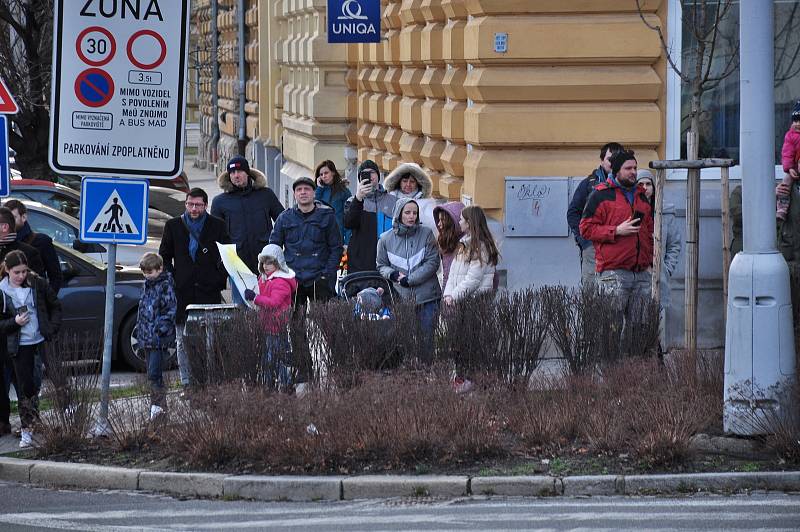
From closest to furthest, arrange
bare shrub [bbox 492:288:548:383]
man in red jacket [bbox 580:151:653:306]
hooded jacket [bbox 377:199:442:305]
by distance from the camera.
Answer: bare shrub [bbox 492:288:548:383], man in red jacket [bbox 580:151:653:306], hooded jacket [bbox 377:199:442:305]

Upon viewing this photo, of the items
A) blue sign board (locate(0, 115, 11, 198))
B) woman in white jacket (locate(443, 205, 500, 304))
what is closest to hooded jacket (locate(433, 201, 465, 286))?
woman in white jacket (locate(443, 205, 500, 304))

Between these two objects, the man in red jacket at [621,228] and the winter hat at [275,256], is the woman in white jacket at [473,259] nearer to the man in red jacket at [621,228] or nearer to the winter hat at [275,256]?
the man in red jacket at [621,228]

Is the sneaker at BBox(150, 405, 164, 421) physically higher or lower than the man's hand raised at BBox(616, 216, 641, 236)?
lower

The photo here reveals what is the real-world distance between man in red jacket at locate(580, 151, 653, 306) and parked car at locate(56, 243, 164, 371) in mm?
4957

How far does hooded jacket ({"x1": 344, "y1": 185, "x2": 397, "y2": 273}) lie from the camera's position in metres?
14.0

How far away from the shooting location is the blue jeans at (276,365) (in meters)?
10.2

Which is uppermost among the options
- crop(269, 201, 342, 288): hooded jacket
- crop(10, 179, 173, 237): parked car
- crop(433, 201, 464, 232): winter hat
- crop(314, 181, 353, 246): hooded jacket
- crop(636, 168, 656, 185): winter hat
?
crop(10, 179, 173, 237): parked car

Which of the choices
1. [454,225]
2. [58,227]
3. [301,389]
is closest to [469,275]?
[454,225]

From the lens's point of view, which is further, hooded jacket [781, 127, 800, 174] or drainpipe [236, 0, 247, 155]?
drainpipe [236, 0, 247, 155]

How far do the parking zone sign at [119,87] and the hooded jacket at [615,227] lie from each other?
3.31 metres

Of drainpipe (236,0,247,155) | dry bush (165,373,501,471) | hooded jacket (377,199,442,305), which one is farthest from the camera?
drainpipe (236,0,247,155)

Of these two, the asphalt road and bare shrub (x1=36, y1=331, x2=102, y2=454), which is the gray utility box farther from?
the asphalt road

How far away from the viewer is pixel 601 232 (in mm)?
11781

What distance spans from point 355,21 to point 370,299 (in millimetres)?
8560
